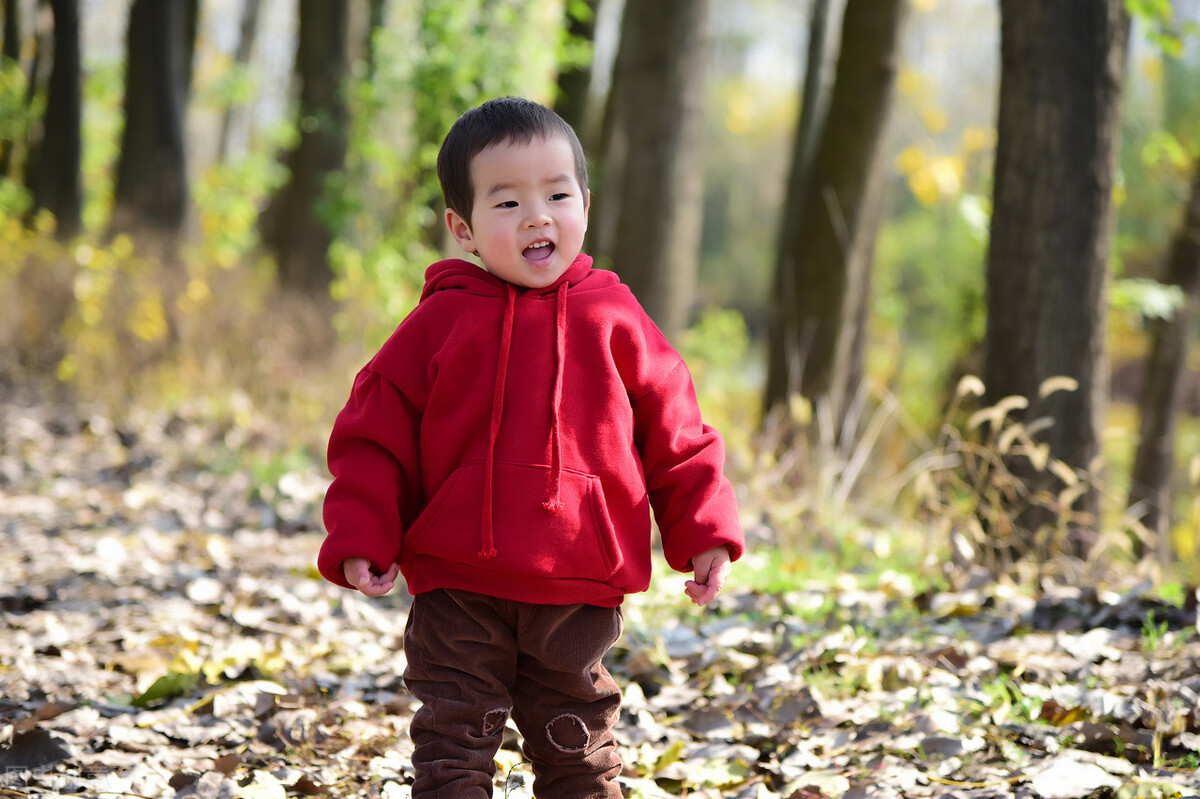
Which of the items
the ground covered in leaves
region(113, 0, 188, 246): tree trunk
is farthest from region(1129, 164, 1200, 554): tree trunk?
region(113, 0, 188, 246): tree trunk

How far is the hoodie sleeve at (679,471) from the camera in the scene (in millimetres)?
2010

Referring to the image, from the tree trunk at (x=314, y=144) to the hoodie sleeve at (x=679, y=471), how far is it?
8826 mm

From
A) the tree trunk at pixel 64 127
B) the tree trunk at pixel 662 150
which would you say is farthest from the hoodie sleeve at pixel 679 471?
the tree trunk at pixel 64 127

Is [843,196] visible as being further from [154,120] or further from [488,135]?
[154,120]

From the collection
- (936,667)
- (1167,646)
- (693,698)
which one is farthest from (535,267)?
(1167,646)

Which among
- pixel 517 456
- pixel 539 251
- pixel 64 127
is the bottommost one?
pixel 517 456

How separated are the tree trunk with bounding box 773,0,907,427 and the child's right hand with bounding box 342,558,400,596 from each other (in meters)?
4.19

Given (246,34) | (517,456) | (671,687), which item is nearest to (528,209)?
(517,456)

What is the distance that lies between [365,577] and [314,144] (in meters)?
10.1

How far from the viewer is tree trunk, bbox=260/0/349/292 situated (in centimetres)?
1062

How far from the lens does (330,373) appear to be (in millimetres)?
7145

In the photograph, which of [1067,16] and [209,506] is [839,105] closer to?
[1067,16]

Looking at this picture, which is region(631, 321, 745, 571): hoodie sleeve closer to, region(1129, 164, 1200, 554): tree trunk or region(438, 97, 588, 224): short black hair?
region(438, 97, 588, 224): short black hair

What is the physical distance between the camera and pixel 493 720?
2.01 m
